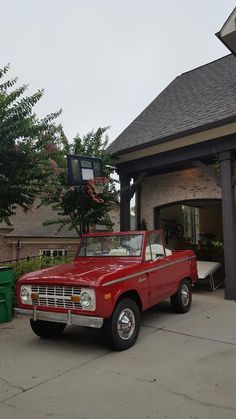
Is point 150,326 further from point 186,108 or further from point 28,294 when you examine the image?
point 186,108

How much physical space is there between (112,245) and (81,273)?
1335 millimetres

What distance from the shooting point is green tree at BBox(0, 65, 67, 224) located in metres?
7.84

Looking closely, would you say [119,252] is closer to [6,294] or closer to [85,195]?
[6,294]

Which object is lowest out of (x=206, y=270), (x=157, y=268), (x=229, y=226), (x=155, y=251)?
(x=206, y=270)

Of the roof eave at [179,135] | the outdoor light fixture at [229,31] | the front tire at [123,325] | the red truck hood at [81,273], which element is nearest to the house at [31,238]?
the roof eave at [179,135]

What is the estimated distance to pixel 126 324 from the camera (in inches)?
207

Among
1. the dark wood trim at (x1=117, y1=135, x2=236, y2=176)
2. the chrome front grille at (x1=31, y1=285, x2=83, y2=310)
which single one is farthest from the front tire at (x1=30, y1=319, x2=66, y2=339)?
the dark wood trim at (x1=117, y1=135, x2=236, y2=176)

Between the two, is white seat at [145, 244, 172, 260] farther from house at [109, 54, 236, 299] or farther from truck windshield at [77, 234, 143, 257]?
house at [109, 54, 236, 299]

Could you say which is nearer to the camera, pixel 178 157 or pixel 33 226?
pixel 178 157

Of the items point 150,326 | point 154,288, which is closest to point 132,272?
point 154,288

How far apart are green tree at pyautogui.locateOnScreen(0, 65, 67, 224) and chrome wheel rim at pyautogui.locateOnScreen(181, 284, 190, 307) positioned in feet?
12.9

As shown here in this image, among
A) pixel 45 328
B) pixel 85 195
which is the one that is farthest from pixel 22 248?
pixel 45 328

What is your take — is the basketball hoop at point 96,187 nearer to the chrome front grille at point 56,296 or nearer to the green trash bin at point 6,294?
the green trash bin at point 6,294

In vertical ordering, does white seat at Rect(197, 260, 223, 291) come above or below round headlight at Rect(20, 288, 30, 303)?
below
